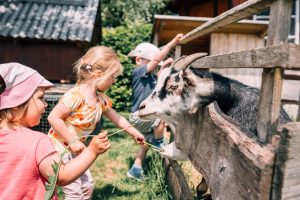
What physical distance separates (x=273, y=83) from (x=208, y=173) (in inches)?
26.8

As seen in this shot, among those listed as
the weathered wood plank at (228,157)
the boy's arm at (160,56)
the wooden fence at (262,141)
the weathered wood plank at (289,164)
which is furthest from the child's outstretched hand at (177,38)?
the weathered wood plank at (289,164)

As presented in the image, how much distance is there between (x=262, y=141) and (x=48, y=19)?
37.3ft

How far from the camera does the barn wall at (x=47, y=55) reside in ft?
37.1

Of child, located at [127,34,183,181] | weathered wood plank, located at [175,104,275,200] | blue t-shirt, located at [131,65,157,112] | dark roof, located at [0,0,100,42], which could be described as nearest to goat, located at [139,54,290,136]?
weathered wood plank, located at [175,104,275,200]

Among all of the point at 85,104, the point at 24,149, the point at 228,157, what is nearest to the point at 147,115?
the point at 85,104

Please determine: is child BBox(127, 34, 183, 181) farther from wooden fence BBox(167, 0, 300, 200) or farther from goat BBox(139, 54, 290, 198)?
wooden fence BBox(167, 0, 300, 200)

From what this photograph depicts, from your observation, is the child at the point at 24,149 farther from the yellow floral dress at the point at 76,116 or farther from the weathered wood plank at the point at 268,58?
the yellow floral dress at the point at 76,116

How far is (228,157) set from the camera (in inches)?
60.6

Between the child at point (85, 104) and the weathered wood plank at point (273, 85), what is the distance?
1.84m

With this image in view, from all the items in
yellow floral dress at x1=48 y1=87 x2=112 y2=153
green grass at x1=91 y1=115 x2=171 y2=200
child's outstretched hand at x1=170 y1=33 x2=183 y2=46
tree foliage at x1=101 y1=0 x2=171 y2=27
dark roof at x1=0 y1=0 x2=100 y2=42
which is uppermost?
tree foliage at x1=101 y1=0 x2=171 y2=27

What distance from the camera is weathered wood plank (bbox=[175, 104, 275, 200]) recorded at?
1.20m

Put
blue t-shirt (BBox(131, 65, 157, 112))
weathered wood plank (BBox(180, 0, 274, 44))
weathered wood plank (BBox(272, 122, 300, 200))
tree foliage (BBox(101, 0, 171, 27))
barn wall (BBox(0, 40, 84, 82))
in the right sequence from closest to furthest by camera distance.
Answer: weathered wood plank (BBox(272, 122, 300, 200)) → weathered wood plank (BBox(180, 0, 274, 44)) → blue t-shirt (BBox(131, 65, 157, 112)) → barn wall (BBox(0, 40, 84, 82)) → tree foliage (BBox(101, 0, 171, 27))

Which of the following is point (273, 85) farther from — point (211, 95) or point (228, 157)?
point (211, 95)

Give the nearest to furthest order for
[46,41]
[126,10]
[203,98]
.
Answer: [203,98], [46,41], [126,10]
